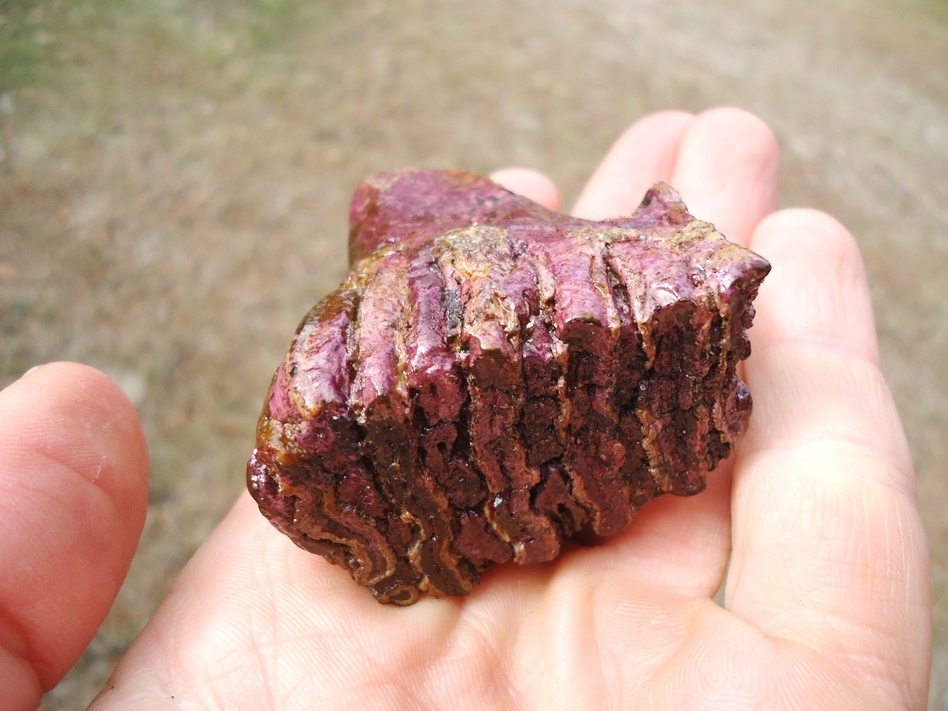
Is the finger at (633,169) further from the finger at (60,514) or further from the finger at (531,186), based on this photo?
the finger at (60,514)

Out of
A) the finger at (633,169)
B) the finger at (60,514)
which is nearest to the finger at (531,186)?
the finger at (633,169)

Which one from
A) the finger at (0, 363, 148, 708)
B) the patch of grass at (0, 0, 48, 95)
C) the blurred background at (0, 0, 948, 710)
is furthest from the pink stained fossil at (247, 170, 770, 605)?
the patch of grass at (0, 0, 48, 95)

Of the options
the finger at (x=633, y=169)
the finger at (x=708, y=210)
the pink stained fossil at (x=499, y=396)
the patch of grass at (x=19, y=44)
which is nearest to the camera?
the pink stained fossil at (x=499, y=396)

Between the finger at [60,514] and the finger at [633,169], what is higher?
the finger at [633,169]

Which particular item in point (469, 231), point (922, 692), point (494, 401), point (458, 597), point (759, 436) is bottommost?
point (458, 597)

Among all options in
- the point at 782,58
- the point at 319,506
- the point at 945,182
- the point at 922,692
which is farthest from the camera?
the point at 782,58

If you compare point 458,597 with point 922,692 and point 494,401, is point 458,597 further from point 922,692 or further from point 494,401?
point 922,692

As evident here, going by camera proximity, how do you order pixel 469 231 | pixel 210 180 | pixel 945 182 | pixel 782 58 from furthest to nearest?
pixel 782 58
pixel 945 182
pixel 210 180
pixel 469 231

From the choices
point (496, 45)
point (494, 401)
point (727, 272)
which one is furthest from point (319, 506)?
point (496, 45)
